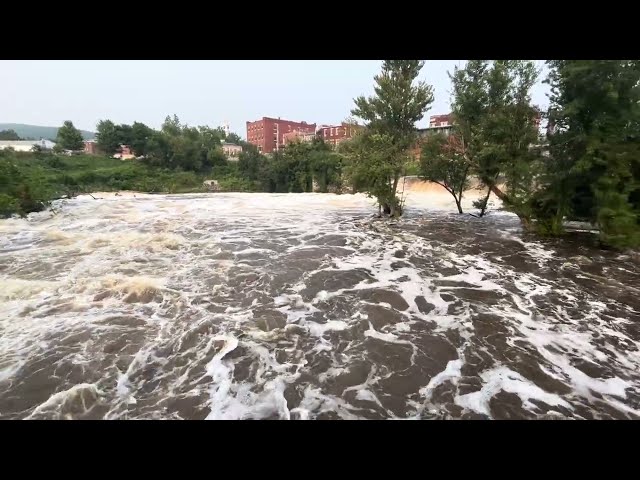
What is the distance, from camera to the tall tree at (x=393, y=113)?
14.7 metres

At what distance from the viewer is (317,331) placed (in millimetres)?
5730

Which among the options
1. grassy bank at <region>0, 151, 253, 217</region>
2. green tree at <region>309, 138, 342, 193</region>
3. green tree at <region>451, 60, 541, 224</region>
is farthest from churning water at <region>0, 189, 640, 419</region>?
green tree at <region>309, 138, 342, 193</region>

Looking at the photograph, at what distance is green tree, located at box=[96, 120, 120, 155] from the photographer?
46.7 metres

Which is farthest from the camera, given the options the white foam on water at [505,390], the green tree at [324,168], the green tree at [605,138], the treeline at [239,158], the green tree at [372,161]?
the treeline at [239,158]

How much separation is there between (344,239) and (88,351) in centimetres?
885

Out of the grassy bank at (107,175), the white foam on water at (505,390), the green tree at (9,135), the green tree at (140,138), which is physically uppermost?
the green tree at (9,135)

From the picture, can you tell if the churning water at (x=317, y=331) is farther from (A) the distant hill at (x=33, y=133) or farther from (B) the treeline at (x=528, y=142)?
(A) the distant hill at (x=33, y=133)

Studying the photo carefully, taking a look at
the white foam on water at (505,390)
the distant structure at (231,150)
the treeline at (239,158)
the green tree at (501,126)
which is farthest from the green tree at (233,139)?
the white foam on water at (505,390)

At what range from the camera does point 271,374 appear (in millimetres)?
4570

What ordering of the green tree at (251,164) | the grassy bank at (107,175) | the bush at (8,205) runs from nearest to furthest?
1. the bush at (8,205)
2. the grassy bank at (107,175)
3. the green tree at (251,164)

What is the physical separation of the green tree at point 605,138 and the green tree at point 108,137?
167ft

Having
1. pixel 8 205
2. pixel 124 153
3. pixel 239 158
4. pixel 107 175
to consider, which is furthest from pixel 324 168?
pixel 124 153

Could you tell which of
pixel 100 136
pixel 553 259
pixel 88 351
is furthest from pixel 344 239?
pixel 100 136
